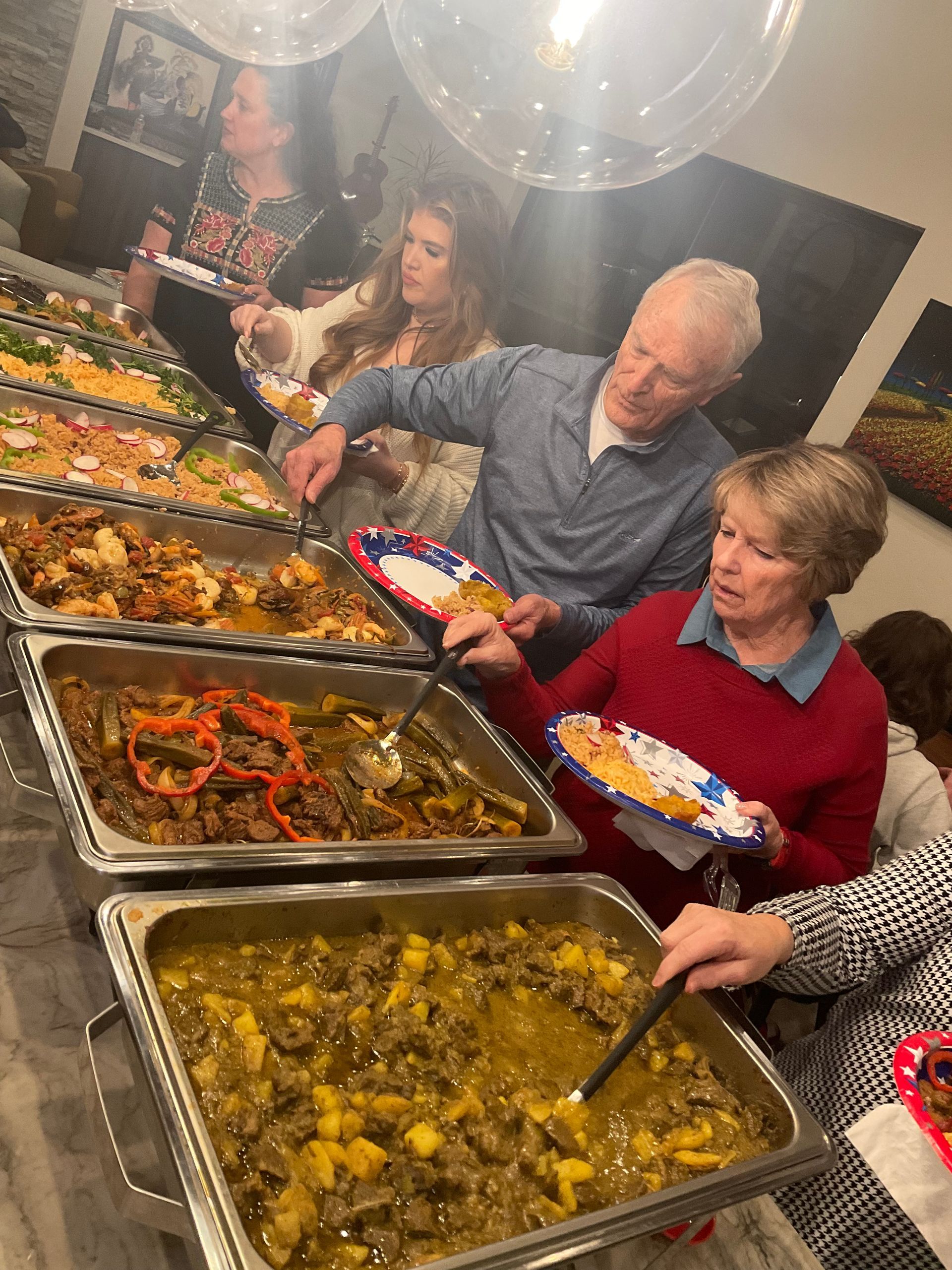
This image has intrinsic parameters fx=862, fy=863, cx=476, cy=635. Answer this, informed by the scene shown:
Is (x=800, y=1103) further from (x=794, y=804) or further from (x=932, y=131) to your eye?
(x=932, y=131)

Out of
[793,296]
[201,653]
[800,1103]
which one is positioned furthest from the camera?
[793,296]

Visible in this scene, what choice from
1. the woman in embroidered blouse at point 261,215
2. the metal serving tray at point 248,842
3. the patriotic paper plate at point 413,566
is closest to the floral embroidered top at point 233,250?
the woman in embroidered blouse at point 261,215

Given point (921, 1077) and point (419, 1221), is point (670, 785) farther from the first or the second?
point (419, 1221)

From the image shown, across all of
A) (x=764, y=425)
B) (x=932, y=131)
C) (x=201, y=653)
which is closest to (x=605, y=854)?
(x=201, y=653)

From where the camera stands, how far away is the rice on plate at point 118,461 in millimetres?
3027

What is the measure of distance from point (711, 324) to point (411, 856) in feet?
6.39

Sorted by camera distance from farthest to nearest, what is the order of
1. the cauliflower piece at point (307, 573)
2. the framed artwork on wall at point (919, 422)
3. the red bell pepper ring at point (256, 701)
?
the framed artwork on wall at point (919, 422) < the cauliflower piece at point (307, 573) < the red bell pepper ring at point (256, 701)

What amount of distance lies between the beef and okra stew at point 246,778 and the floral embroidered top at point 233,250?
2.97 meters

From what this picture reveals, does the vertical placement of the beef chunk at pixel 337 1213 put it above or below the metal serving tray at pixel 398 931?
below

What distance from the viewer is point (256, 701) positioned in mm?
2246

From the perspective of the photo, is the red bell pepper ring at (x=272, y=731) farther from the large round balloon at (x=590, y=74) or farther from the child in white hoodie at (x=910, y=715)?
the child in white hoodie at (x=910, y=715)

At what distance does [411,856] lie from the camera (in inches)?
72.2

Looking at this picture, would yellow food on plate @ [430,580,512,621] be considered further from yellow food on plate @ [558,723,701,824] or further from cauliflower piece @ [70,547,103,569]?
cauliflower piece @ [70,547,103,569]

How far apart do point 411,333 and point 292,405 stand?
74 centimetres
